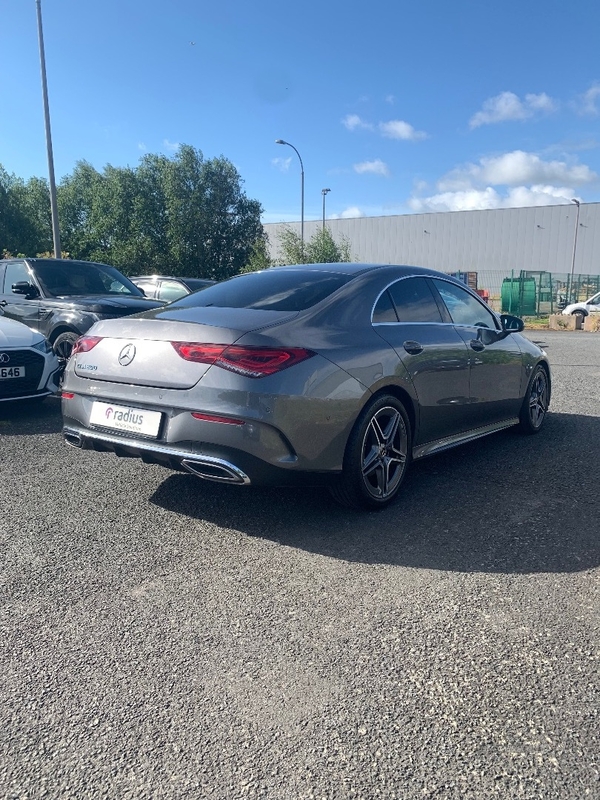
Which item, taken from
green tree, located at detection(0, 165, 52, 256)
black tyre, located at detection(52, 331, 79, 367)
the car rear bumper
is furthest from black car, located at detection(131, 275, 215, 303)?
green tree, located at detection(0, 165, 52, 256)

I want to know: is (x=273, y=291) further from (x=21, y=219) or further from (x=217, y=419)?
(x=21, y=219)

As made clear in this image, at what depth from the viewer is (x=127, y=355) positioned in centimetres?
369

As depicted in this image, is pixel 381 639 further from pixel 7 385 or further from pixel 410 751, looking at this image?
pixel 7 385

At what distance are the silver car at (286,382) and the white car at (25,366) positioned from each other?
8.52ft

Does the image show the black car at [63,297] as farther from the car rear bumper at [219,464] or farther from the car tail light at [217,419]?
the car tail light at [217,419]

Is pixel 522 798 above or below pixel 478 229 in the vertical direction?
below

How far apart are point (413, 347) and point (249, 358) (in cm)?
132

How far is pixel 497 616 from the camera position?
2.70m

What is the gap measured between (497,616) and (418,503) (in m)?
1.41

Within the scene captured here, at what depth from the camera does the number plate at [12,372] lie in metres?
6.23

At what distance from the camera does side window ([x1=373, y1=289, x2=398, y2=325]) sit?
407cm

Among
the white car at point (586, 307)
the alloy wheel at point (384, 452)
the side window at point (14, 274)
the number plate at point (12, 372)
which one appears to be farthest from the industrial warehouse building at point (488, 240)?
the alloy wheel at point (384, 452)

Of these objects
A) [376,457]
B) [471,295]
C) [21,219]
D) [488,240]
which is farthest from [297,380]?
[488,240]

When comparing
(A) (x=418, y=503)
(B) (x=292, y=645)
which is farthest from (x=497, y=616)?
(A) (x=418, y=503)
